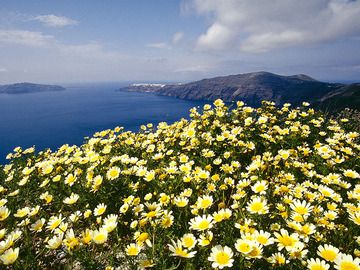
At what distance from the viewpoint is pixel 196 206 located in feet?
10.9

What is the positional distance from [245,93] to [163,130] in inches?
7841

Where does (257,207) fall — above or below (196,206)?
above

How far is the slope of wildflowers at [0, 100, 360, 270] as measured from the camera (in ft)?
8.47

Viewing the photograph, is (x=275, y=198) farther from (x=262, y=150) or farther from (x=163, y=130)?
(x=163, y=130)

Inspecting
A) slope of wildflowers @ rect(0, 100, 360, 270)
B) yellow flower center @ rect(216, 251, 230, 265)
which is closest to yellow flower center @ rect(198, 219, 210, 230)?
slope of wildflowers @ rect(0, 100, 360, 270)

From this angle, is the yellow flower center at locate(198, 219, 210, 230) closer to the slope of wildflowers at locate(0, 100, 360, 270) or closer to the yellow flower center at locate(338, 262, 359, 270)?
the slope of wildflowers at locate(0, 100, 360, 270)

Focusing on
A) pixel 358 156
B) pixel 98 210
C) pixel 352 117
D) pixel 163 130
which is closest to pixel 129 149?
pixel 163 130

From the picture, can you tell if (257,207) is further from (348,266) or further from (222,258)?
(348,266)

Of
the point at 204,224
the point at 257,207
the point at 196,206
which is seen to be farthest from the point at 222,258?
the point at 196,206

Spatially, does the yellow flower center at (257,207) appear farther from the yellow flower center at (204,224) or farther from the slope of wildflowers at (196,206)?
the yellow flower center at (204,224)

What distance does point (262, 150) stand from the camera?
6.23 metres

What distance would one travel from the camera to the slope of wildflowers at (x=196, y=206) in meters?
2.58

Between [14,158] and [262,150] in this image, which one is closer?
[262,150]

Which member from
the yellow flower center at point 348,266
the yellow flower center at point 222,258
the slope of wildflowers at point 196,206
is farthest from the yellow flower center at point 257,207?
the yellow flower center at point 348,266
